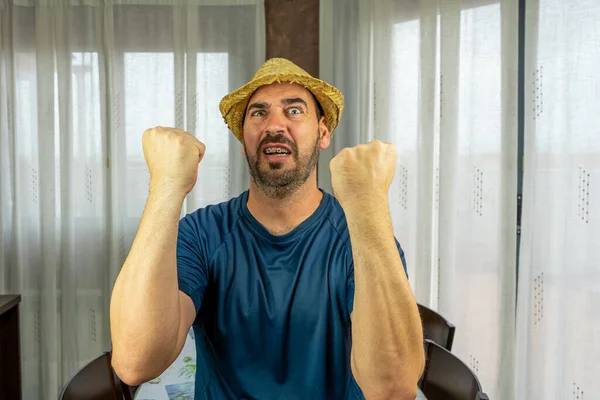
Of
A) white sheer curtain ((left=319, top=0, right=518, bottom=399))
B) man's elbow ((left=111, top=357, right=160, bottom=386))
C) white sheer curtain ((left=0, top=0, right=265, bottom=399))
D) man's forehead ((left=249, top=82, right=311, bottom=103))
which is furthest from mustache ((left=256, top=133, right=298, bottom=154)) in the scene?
white sheer curtain ((left=0, top=0, right=265, bottom=399))

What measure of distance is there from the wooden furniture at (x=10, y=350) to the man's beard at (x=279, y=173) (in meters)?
1.70

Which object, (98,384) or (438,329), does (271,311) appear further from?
(438,329)

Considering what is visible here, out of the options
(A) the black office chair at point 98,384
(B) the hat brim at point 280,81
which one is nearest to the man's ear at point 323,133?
(B) the hat brim at point 280,81

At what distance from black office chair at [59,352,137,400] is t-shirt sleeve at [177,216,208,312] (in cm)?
43

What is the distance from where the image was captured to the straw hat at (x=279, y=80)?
1.09 metres

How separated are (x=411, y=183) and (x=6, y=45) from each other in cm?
227

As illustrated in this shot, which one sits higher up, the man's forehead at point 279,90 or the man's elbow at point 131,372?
the man's forehead at point 279,90

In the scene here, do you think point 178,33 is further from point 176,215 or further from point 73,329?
point 176,215

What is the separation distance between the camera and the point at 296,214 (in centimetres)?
111

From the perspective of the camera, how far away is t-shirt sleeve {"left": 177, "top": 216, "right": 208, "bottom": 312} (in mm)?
974

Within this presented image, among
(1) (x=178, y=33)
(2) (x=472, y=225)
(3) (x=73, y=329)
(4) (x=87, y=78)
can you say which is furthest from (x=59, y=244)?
(2) (x=472, y=225)

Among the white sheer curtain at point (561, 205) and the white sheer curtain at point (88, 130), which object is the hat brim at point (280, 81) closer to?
the white sheer curtain at point (561, 205)

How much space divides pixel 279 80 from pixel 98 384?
898 millimetres

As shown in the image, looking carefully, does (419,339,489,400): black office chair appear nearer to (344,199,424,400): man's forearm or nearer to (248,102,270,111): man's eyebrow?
(344,199,424,400): man's forearm
